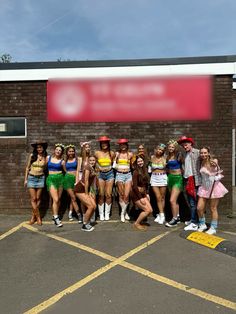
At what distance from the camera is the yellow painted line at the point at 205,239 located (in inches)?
215

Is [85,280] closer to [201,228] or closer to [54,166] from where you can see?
[201,228]

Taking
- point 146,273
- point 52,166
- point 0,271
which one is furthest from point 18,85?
point 146,273

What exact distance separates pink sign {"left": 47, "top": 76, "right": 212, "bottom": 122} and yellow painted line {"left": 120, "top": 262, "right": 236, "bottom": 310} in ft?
12.0

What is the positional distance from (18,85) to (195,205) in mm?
4539

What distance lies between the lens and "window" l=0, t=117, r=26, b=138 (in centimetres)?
766

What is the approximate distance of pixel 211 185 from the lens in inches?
239

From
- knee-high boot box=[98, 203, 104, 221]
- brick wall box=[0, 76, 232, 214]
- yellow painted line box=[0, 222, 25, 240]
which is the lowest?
yellow painted line box=[0, 222, 25, 240]

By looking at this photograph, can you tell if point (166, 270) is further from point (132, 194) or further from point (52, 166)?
point (52, 166)

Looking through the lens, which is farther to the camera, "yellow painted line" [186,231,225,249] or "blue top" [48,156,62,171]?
"blue top" [48,156,62,171]

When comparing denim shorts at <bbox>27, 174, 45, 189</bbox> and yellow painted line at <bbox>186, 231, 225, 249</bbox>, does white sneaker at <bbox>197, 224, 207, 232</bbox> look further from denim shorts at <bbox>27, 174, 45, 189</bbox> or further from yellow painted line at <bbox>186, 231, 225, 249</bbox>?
denim shorts at <bbox>27, 174, 45, 189</bbox>

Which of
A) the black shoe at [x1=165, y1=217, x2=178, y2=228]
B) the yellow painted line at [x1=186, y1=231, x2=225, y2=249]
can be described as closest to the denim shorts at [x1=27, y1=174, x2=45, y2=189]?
the black shoe at [x1=165, y1=217, x2=178, y2=228]

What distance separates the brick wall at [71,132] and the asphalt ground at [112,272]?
131 cm

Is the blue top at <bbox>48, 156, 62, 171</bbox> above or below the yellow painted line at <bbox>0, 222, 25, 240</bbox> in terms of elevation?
above

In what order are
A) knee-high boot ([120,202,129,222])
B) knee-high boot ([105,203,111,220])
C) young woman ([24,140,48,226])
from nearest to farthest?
young woman ([24,140,48,226]) → knee-high boot ([120,202,129,222]) → knee-high boot ([105,203,111,220])
